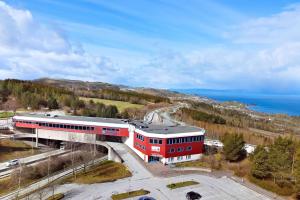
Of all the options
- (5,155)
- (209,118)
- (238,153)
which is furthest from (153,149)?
(209,118)

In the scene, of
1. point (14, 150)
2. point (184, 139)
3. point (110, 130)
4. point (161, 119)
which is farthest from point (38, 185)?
point (161, 119)

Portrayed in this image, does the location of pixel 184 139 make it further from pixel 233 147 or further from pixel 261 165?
pixel 261 165

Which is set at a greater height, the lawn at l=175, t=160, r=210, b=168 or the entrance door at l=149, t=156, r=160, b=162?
the entrance door at l=149, t=156, r=160, b=162

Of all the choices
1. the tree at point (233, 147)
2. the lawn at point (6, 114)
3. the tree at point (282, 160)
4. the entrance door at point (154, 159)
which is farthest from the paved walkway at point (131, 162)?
the lawn at point (6, 114)

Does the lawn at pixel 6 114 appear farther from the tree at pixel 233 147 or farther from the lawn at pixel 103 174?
the tree at pixel 233 147

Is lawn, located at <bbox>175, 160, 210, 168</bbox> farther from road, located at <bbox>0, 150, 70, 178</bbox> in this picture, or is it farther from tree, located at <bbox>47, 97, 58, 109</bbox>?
tree, located at <bbox>47, 97, 58, 109</bbox>

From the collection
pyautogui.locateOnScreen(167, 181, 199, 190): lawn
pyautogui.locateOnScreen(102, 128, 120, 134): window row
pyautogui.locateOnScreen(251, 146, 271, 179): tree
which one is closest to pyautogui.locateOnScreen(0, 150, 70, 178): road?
pyautogui.locateOnScreen(102, 128, 120, 134): window row

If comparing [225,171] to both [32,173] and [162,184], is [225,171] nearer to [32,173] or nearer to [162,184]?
[162,184]
